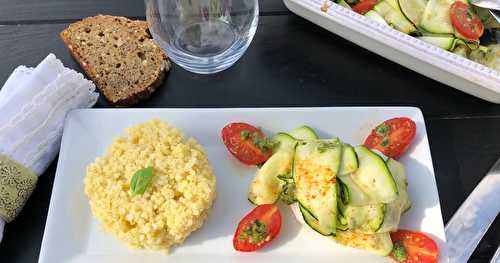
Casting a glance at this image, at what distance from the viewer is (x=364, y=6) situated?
6.28ft

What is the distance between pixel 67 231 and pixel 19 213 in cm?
19

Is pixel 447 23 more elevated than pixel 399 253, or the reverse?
pixel 447 23

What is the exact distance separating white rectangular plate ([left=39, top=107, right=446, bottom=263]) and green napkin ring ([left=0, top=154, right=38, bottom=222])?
0.30 feet

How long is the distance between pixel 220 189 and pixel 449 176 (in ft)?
2.26

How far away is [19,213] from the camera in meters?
1.58

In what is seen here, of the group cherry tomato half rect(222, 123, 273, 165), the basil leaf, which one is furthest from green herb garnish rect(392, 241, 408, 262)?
the basil leaf

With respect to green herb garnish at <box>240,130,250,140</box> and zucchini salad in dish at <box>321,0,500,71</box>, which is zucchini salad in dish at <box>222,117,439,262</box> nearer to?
green herb garnish at <box>240,130,250,140</box>

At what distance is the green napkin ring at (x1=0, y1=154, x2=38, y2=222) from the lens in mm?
1512

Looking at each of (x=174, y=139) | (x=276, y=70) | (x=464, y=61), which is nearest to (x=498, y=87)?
(x=464, y=61)

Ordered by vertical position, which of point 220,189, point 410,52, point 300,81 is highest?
point 410,52

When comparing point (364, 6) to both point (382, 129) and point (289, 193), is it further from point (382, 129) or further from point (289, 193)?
point (289, 193)

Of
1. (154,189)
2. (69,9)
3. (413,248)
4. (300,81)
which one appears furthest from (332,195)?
(69,9)

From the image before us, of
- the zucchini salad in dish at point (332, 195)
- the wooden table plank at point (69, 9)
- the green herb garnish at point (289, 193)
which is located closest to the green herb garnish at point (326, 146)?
the zucchini salad in dish at point (332, 195)

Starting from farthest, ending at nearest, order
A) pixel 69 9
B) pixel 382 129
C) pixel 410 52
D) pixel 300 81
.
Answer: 1. pixel 69 9
2. pixel 300 81
3. pixel 410 52
4. pixel 382 129
